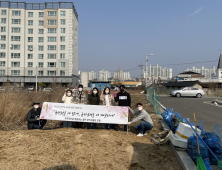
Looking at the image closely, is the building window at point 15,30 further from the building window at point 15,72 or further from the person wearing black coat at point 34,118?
the person wearing black coat at point 34,118

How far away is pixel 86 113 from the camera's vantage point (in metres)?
Answer: 6.64

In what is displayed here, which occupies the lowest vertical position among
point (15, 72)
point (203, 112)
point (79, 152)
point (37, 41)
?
point (203, 112)

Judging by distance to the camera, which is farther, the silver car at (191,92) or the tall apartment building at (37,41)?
the tall apartment building at (37,41)

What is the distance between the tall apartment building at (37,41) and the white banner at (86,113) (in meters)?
52.4

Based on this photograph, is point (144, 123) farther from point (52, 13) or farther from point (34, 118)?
point (52, 13)

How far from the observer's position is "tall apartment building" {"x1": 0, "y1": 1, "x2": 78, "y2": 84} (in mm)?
57312

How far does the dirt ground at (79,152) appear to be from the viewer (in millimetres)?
3939

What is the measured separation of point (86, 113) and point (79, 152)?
2245 mm

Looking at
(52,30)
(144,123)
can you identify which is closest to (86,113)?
(144,123)

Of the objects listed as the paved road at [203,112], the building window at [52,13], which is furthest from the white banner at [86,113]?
the building window at [52,13]

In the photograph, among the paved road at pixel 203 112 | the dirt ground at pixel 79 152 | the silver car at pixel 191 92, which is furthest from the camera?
the silver car at pixel 191 92

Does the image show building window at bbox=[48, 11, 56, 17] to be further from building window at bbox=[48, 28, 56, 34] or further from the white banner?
the white banner

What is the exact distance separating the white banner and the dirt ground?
2.97 feet

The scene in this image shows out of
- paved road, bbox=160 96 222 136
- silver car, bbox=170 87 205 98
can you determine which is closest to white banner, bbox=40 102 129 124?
paved road, bbox=160 96 222 136
